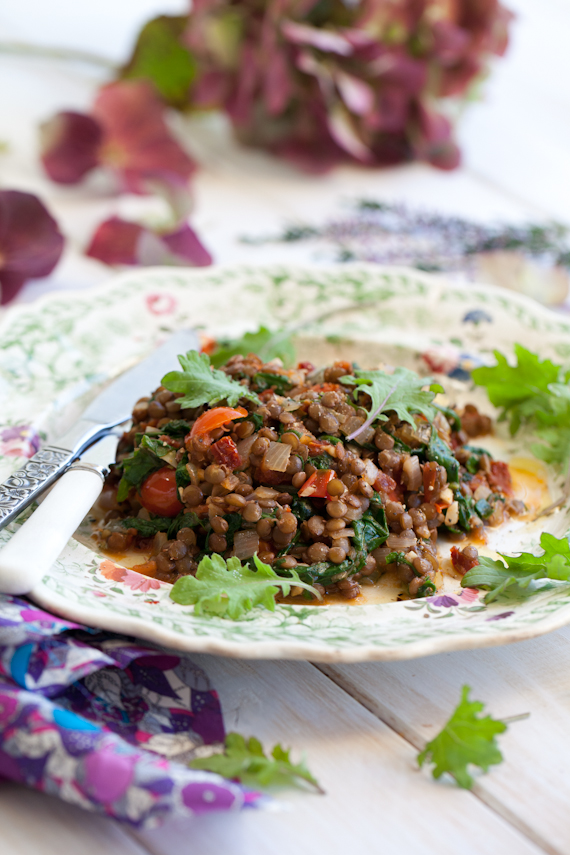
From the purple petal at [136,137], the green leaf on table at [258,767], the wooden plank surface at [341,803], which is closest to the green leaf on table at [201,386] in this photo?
the wooden plank surface at [341,803]

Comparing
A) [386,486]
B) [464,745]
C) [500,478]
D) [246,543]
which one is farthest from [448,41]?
[464,745]

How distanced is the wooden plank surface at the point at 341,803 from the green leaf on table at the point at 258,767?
0.17 feet

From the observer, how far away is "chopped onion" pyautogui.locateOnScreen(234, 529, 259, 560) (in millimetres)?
3055

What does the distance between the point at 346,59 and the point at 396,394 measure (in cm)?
402

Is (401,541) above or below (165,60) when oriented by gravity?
below

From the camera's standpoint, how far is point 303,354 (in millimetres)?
4469

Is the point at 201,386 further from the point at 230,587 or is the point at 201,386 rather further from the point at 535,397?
the point at 535,397

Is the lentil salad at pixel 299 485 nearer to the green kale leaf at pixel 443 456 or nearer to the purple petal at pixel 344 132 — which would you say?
the green kale leaf at pixel 443 456

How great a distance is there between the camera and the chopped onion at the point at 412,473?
3307 millimetres

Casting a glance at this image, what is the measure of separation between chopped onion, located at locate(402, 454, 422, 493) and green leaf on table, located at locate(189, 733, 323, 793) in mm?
1228

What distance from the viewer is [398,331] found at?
14.9 ft

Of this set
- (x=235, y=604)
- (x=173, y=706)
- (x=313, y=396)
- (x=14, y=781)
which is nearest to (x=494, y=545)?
(x=313, y=396)

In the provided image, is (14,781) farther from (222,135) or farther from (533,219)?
(222,135)

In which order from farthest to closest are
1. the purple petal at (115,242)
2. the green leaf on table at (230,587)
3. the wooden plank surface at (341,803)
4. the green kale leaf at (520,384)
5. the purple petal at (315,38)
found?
the purple petal at (315,38) → the purple petal at (115,242) → the green kale leaf at (520,384) → the green leaf on table at (230,587) → the wooden plank surface at (341,803)
